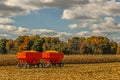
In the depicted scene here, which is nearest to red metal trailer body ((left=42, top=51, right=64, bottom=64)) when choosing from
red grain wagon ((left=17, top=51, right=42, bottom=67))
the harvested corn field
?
red grain wagon ((left=17, top=51, right=42, bottom=67))

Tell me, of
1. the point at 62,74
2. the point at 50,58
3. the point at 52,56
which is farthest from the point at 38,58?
the point at 62,74

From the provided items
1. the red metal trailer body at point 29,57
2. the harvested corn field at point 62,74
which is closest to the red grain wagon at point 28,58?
the red metal trailer body at point 29,57

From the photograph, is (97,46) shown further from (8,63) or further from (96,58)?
(8,63)

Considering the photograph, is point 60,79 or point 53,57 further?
point 53,57

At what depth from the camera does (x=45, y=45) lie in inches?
4254

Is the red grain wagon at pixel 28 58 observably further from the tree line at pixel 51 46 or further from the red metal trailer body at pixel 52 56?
the tree line at pixel 51 46

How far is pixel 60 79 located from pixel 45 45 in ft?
275

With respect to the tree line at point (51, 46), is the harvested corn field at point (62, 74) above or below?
below

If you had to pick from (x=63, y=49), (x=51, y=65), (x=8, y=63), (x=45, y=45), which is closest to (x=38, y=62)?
(x=51, y=65)

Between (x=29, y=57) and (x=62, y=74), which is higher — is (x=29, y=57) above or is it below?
above

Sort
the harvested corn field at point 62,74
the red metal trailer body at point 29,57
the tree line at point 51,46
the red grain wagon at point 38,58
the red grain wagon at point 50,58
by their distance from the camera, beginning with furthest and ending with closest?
the tree line at point 51,46
the red grain wagon at point 50,58
the red grain wagon at point 38,58
the red metal trailer body at point 29,57
the harvested corn field at point 62,74

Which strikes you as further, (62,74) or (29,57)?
(29,57)

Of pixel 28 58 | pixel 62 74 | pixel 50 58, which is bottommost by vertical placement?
pixel 62 74

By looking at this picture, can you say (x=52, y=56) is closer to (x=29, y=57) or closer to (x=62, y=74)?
(x=29, y=57)
